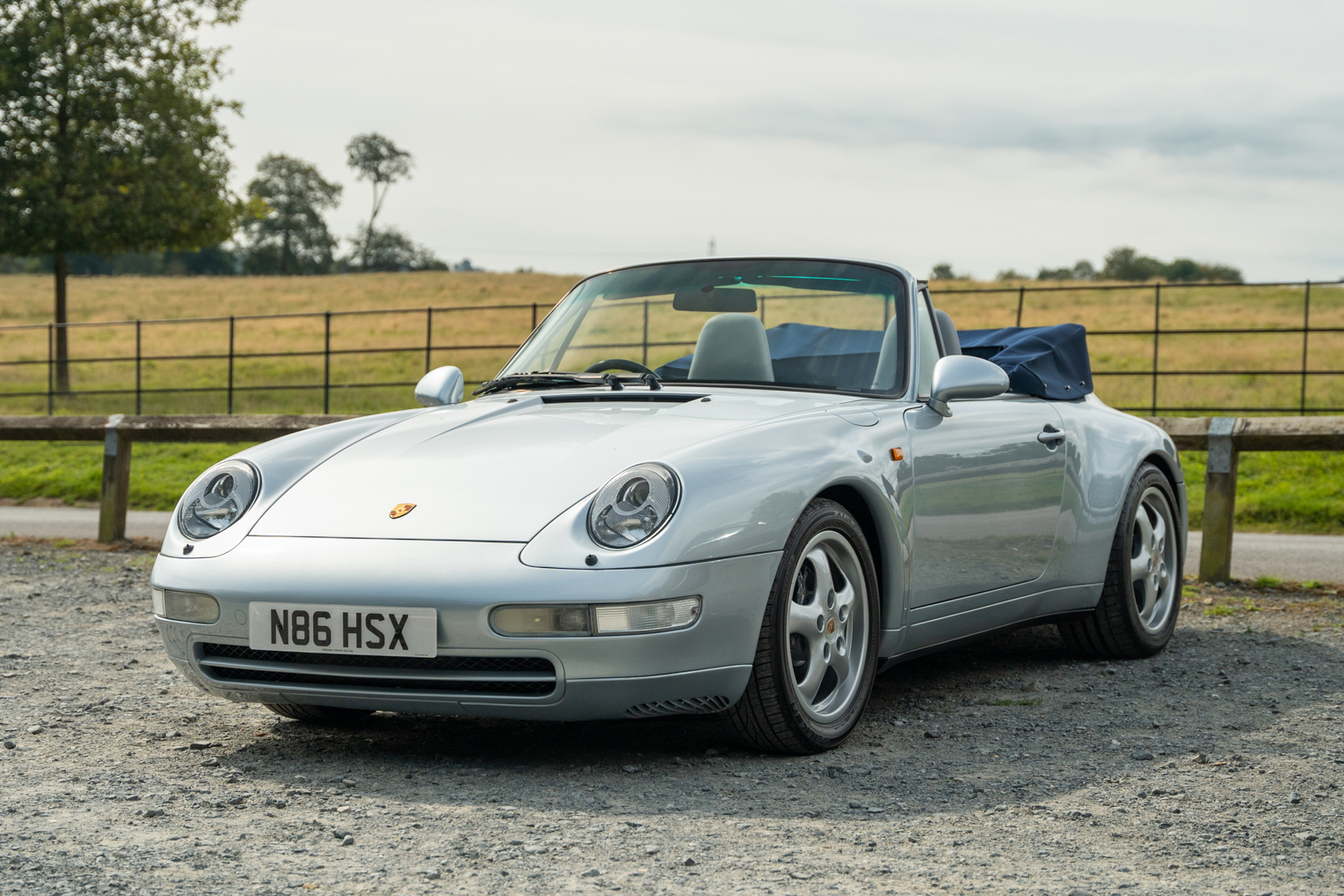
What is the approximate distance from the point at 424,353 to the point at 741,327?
33.0 meters

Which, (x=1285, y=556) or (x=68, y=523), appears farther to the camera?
(x=68, y=523)

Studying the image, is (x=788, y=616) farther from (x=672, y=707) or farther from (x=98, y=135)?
(x=98, y=135)

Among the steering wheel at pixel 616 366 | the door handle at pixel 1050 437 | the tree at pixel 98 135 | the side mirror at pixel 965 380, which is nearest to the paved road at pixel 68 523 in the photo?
the steering wheel at pixel 616 366

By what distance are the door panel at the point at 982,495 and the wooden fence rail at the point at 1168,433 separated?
2.74 meters

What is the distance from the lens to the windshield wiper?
15.7ft

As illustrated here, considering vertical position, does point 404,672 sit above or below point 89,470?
above

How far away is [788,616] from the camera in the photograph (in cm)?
379

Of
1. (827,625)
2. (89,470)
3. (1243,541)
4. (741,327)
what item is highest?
(741,327)

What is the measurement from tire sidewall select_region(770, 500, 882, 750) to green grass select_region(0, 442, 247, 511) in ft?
35.7

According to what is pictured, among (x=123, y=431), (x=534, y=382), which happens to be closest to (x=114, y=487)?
(x=123, y=431)

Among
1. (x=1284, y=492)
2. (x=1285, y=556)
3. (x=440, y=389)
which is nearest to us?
(x=440, y=389)

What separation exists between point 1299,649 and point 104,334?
135 ft

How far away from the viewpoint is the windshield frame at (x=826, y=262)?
4664mm

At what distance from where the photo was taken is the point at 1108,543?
556 centimetres
